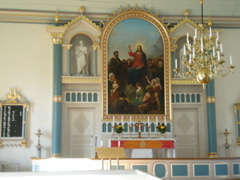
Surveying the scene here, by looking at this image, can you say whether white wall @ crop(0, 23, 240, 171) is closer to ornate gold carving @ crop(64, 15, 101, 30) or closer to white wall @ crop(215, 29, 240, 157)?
ornate gold carving @ crop(64, 15, 101, 30)

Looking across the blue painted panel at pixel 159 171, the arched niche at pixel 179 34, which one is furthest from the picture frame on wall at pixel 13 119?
the arched niche at pixel 179 34

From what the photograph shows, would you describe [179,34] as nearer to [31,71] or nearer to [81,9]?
[81,9]

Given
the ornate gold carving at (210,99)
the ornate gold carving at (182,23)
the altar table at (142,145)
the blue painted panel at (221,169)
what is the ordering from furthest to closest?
the ornate gold carving at (182,23) < the ornate gold carving at (210,99) < the altar table at (142,145) < the blue painted panel at (221,169)

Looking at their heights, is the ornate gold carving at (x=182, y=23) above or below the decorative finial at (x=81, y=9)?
below

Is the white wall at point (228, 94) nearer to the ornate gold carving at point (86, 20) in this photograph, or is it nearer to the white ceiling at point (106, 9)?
the white ceiling at point (106, 9)

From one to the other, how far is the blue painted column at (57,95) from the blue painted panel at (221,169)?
544 cm

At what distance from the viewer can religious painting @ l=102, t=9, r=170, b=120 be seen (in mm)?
13789

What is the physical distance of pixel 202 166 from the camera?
1063 cm

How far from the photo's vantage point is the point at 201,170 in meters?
10.6

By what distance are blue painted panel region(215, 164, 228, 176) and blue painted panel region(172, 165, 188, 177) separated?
888 mm

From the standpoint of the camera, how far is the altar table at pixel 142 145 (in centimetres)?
1254

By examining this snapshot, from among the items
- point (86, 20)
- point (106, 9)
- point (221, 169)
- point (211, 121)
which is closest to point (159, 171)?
point (221, 169)

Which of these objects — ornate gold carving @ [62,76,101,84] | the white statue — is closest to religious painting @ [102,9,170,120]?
ornate gold carving @ [62,76,101,84]

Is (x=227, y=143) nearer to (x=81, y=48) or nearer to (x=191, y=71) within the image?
(x=191, y=71)
